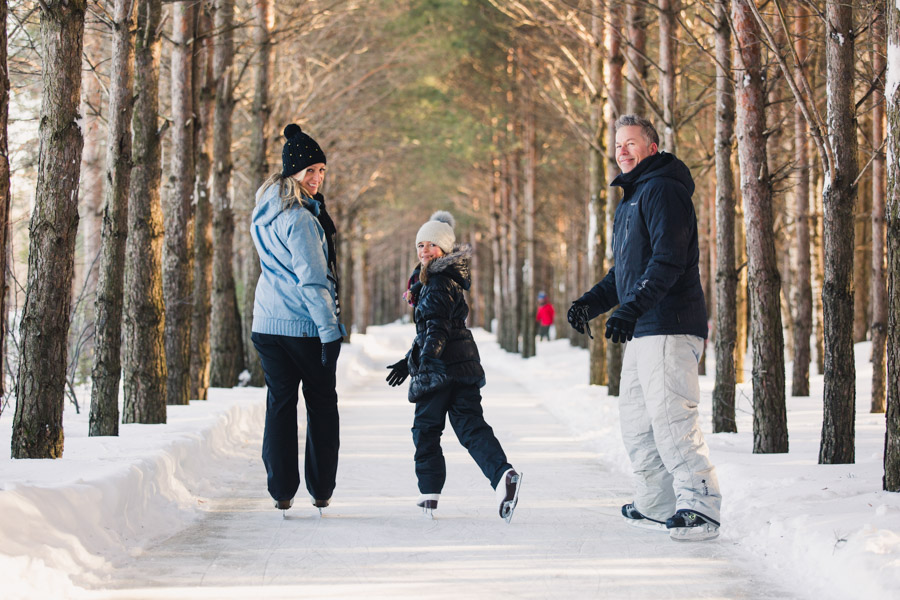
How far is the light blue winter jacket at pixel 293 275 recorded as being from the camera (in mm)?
A: 5328

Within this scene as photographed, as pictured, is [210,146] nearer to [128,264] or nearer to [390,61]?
[128,264]

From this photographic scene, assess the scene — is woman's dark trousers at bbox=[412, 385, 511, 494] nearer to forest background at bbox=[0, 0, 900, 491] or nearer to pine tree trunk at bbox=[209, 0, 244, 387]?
forest background at bbox=[0, 0, 900, 491]

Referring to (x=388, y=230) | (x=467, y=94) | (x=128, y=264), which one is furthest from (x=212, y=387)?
(x=388, y=230)

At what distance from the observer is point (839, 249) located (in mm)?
6703

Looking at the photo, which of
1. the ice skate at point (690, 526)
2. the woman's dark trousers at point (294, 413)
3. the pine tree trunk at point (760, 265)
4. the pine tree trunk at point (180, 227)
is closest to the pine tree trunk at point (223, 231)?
the pine tree trunk at point (180, 227)

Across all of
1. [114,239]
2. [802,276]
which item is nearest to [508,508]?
[114,239]

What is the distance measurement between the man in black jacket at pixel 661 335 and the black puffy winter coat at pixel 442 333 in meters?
0.75

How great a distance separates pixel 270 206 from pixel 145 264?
3729 mm

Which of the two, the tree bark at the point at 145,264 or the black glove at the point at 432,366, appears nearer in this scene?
the black glove at the point at 432,366

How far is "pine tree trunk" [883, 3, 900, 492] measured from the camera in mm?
5262

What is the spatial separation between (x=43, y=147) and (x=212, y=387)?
863 cm

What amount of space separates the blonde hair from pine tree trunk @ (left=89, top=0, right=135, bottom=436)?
250cm

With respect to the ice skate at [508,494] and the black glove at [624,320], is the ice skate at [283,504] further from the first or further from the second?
the black glove at [624,320]

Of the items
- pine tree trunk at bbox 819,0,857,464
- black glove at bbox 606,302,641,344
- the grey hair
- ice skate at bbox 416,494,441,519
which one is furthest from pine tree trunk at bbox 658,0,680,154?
ice skate at bbox 416,494,441,519
